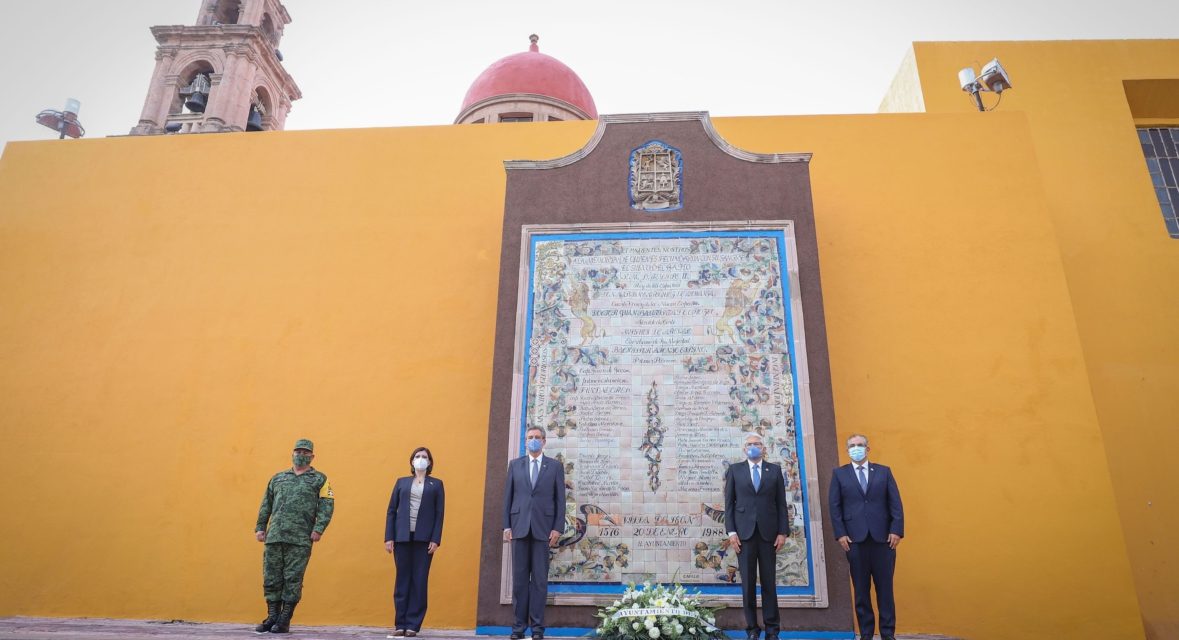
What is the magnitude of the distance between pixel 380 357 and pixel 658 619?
14.6 ft

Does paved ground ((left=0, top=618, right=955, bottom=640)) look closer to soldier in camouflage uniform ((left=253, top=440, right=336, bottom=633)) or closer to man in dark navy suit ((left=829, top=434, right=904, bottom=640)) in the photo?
soldier in camouflage uniform ((left=253, top=440, right=336, bottom=633))

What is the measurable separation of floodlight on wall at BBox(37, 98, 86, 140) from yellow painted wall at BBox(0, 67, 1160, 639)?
1.64 meters

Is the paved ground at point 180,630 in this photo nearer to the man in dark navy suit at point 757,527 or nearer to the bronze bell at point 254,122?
the man in dark navy suit at point 757,527

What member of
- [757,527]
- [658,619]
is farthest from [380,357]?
[757,527]

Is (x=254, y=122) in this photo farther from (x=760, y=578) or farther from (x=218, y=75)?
(x=760, y=578)

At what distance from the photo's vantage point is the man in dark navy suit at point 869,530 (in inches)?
209

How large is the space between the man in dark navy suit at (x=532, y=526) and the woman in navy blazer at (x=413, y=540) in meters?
0.62

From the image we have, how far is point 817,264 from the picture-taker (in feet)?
23.1

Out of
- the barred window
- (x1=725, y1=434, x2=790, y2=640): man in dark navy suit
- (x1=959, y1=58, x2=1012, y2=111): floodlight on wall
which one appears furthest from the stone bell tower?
the barred window

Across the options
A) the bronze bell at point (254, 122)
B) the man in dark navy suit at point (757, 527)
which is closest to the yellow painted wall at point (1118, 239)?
the man in dark navy suit at point (757, 527)

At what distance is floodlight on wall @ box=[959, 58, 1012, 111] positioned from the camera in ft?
30.1

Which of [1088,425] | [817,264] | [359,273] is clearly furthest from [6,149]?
[1088,425]

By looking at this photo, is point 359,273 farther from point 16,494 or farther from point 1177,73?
point 1177,73

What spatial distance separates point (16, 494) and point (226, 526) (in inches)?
102
